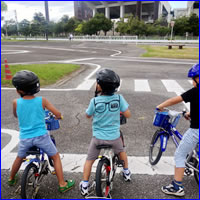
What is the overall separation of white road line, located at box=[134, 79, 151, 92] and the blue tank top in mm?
6386

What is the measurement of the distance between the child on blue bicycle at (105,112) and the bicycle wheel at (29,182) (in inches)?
26.0

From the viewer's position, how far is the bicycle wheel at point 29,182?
2516mm

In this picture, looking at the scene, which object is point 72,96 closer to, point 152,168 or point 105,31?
point 152,168

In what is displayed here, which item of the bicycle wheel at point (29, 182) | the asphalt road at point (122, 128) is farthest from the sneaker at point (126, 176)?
the bicycle wheel at point (29, 182)

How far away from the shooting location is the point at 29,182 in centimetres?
266

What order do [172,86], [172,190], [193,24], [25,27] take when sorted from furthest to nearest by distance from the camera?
1. [25,27]
2. [193,24]
3. [172,86]
4. [172,190]

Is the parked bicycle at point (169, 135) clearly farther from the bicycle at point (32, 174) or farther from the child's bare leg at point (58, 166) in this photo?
the bicycle at point (32, 174)

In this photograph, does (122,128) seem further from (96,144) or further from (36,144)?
(36,144)

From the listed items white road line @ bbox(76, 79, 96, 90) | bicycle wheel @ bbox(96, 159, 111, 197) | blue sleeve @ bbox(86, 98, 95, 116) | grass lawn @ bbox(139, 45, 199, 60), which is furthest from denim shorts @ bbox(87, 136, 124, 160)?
grass lawn @ bbox(139, 45, 199, 60)

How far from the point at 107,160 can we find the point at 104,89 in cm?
94

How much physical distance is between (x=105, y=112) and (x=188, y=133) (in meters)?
1.12

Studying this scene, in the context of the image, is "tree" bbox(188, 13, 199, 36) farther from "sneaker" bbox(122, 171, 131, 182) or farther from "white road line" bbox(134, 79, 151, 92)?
"sneaker" bbox(122, 171, 131, 182)

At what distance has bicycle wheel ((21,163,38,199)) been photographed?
2516mm

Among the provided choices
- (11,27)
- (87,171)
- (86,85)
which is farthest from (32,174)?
(11,27)
